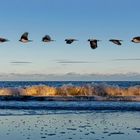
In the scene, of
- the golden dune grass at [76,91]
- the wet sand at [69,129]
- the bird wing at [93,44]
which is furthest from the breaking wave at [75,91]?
the bird wing at [93,44]

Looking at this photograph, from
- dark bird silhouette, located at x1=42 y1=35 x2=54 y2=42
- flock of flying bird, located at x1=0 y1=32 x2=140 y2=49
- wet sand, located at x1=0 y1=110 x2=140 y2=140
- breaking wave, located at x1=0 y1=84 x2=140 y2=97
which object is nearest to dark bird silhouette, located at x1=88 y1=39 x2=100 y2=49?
flock of flying bird, located at x1=0 y1=32 x2=140 y2=49

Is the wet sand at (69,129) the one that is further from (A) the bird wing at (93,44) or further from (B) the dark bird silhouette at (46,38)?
(B) the dark bird silhouette at (46,38)

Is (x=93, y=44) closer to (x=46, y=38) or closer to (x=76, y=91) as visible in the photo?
(x=46, y=38)

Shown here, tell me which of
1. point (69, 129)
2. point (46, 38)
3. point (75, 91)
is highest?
point (75, 91)

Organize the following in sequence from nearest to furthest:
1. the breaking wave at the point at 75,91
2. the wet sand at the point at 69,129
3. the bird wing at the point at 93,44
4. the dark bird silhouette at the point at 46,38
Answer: the dark bird silhouette at the point at 46,38 < the wet sand at the point at 69,129 < the bird wing at the point at 93,44 < the breaking wave at the point at 75,91

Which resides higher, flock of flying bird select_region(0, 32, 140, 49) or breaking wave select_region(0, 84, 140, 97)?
breaking wave select_region(0, 84, 140, 97)

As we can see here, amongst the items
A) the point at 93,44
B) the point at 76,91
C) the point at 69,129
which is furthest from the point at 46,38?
the point at 76,91

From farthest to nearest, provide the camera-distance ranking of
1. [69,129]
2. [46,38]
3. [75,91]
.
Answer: [75,91]
[69,129]
[46,38]

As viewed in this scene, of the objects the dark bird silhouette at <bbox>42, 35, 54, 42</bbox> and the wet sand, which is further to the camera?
the wet sand

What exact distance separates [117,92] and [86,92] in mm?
3276

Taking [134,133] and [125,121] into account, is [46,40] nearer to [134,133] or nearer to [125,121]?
[134,133]

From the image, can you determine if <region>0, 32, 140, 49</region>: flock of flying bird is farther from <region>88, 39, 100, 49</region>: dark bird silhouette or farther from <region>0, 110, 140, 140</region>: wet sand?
<region>0, 110, 140, 140</region>: wet sand

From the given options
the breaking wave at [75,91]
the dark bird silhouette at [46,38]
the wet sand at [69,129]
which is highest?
the breaking wave at [75,91]

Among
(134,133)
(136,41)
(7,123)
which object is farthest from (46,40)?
(7,123)
